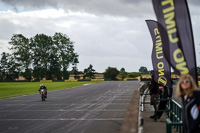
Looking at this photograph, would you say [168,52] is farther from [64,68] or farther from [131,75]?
[131,75]

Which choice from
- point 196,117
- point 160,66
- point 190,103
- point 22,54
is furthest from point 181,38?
point 22,54

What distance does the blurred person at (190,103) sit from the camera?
391 cm

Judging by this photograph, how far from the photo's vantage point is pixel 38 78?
115688 millimetres

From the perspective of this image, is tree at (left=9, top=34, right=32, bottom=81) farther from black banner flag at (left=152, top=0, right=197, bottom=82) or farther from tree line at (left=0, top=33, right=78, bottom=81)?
black banner flag at (left=152, top=0, right=197, bottom=82)

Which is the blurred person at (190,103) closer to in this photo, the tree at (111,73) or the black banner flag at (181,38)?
the black banner flag at (181,38)

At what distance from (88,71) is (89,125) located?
158 m

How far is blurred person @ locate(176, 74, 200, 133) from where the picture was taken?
391 centimetres

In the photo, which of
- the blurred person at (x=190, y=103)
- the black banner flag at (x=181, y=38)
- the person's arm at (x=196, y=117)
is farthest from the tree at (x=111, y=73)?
the person's arm at (x=196, y=117)

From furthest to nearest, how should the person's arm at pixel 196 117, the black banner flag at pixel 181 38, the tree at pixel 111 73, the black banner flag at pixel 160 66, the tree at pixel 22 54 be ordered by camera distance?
the tree at pixel 111 73, the tree at pixel 22 54, the black banner flag at pixel 160 66, the black banner flag at pixel 181 38, the person's arm at pixel 196 117

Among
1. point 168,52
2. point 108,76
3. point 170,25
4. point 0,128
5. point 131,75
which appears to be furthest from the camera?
point 131,75

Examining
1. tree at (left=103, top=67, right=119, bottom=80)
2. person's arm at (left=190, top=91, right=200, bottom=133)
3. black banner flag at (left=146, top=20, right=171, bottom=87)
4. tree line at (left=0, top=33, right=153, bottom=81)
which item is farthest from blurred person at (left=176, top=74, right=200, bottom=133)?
tree at (left=103, top=67, right=119, bottom=80)

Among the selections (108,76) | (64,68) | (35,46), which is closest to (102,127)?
(64,68)

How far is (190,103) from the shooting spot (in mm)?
3990

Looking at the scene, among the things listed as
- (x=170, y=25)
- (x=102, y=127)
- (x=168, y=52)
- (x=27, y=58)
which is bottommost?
(x=102, y=127)
